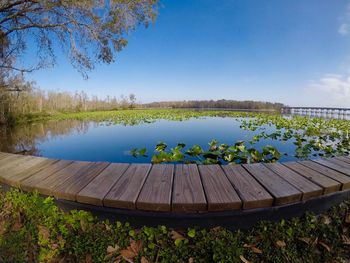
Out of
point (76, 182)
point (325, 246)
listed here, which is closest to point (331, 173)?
point (325, 246)

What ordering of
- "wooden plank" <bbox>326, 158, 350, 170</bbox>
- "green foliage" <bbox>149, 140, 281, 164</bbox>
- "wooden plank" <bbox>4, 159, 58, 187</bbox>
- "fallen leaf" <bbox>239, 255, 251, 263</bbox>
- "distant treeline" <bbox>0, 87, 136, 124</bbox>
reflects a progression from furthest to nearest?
"distant treeline" <bbox>0, 87, 136, 124</bbox>, "green foliage" <bbox>149, 140, 281, 164</bbox>, "wooden plank" <bbox>326, 158, 350, 170</bbox>, "wooden plank" <bbox>4, 159, 58, 187</bbox>, "fallen leaf" <bbox>239, 255, 251, 263</bbox>

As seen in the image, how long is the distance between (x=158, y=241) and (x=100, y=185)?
2.11 feet

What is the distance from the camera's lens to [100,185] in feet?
5.11

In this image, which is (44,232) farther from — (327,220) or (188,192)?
(327,220)

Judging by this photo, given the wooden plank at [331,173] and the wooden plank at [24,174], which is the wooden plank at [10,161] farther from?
the wooden plank at [331,173]

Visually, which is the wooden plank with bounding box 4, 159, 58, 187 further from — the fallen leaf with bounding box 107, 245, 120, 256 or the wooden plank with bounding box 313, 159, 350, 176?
the wooden plank with bounding box 313, 159, 350, 176

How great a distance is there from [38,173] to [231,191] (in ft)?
6.05

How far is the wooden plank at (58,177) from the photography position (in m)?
1.56

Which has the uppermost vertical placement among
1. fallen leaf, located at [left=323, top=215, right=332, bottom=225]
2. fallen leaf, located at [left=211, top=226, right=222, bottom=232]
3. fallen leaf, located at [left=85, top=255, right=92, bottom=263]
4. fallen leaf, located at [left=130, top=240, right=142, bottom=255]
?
fallen leaf, located at [left=211, top=226, right=222, bottom=232]

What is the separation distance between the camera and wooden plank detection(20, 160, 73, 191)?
5.34 ft

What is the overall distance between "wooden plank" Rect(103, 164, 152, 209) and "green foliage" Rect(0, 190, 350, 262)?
23 centimetres

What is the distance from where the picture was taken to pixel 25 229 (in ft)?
5.17

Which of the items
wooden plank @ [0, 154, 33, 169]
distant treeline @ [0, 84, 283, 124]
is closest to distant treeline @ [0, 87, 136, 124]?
distant treeline @ [0, 84, 283, 124]

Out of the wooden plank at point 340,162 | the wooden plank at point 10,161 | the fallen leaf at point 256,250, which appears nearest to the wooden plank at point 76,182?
the wooden plank at point 10,161
